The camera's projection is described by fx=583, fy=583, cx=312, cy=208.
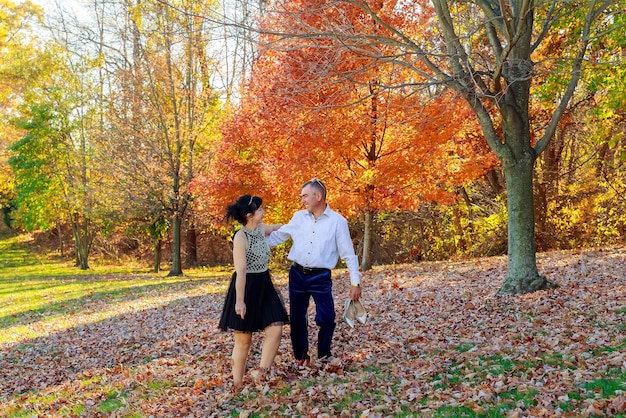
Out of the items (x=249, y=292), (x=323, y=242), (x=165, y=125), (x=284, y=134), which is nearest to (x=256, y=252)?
(x=249, y=292)

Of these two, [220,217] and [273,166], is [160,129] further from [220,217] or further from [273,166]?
[273,166]

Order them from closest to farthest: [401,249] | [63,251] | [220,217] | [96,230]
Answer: [220,217]
[401,249]
[96,230]
[63,251]

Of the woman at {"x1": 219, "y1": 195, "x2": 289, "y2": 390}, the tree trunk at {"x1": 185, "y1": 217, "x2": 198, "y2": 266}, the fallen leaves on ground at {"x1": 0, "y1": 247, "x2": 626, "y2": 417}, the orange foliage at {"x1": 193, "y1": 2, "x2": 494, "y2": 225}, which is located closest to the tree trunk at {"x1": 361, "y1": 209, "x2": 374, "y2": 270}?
the orange foliage at {"x1": 193, "y1": 2, "x2": 494, "y2": 225}

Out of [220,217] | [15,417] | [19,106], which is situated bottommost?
[15,417]

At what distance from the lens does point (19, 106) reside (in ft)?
104

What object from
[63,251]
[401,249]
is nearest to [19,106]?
[63,251]

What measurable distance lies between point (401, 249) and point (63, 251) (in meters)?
24.4

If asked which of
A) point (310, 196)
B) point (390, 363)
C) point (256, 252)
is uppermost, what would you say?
point (310, 196)

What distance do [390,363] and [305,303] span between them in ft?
4.01

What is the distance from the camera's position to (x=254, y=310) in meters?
5.77

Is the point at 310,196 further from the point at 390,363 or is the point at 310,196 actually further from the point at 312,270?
the point at 390,363

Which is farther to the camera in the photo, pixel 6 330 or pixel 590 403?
pixel 6 330

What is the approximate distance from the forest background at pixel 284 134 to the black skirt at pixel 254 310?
152 inches

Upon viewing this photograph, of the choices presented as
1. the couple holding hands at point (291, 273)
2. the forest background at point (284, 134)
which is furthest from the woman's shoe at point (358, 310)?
the forest background at point (284, 134)
